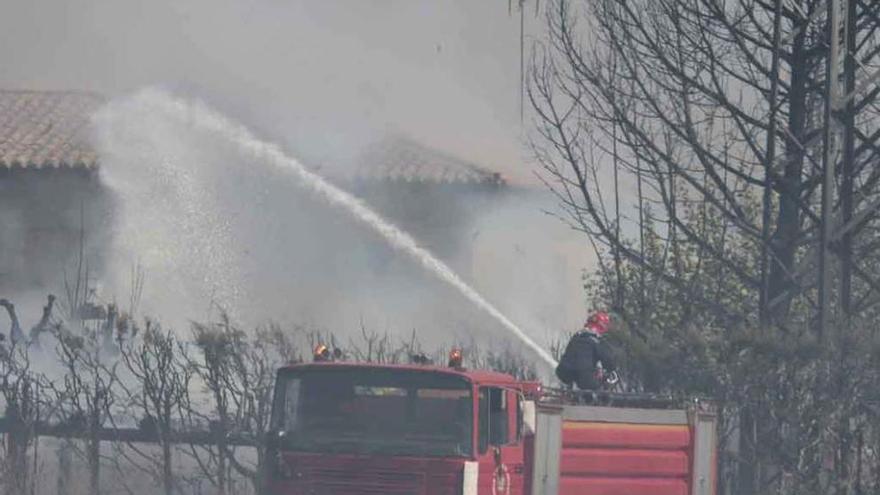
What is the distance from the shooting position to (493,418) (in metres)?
12.8

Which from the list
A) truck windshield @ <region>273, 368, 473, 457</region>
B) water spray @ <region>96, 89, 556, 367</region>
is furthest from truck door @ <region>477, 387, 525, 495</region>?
water spray @ <region>96, 89, 556, 367</region>

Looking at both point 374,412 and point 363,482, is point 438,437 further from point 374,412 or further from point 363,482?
point 363,482

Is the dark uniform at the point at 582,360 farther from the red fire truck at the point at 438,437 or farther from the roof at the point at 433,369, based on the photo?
the roof at the point at 433,369

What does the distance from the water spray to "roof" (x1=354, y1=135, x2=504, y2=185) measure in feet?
2.16

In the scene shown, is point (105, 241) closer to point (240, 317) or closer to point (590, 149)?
point (240, 317)

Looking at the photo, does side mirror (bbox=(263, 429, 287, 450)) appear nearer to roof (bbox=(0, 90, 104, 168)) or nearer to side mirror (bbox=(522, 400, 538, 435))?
side mirror (bbox=(522, 400, 538, 435))

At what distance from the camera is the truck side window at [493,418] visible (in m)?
12.7

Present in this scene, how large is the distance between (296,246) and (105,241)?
2674 mm

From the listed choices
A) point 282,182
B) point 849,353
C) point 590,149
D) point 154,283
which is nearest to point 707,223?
point 590,149

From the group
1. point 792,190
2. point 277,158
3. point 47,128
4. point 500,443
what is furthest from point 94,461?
point 47,128

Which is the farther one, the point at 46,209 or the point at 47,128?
the point at 47,128

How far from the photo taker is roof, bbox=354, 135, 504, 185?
2552 cm

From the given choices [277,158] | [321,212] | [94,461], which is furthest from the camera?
[321,212]

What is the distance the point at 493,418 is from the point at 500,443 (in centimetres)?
18
